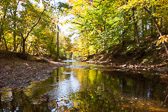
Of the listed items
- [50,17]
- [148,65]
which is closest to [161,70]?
[148,65]

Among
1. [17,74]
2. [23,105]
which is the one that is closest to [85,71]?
[17,74]

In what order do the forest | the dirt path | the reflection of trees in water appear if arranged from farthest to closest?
1. the dirt path
2. the forest
3. the reflection of trees in water

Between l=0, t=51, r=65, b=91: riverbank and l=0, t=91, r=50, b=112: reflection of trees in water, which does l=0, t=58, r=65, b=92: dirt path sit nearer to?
l=0, t=51, r=65, b=91: riverbank

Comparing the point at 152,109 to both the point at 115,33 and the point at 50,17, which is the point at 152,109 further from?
the point at 50,17

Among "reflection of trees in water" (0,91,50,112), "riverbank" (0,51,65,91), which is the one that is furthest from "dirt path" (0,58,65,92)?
"reflection of trees in water" (0,91,50,112)

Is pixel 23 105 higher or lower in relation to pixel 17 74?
lower

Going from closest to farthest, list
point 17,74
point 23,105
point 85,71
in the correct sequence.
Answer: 1. point 23,105
2. point 17,74
3. point 85,71

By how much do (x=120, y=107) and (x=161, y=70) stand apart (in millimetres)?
7515

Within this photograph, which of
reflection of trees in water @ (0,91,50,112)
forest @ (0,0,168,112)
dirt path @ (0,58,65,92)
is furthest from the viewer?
dirt path @ (0,58,65,92)

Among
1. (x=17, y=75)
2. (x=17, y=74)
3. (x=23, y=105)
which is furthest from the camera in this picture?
(x=17, y=74)

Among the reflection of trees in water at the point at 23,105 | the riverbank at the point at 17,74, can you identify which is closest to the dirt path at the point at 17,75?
the riverbank at the point at 17,74

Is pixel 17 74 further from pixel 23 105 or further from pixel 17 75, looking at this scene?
pixel 23 105

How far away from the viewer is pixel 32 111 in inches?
125

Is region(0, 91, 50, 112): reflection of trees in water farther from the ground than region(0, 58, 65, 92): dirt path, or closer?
closer
